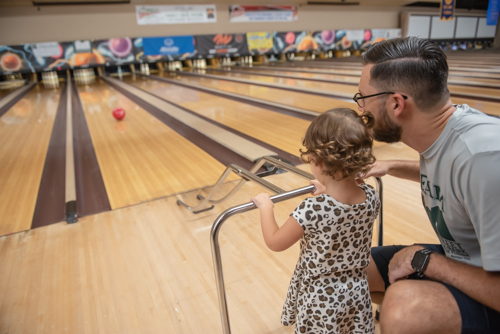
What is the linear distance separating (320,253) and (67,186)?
221 cm

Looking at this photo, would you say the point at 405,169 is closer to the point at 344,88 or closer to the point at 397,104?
the point at 397,104

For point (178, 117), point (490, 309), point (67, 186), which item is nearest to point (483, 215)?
point (490, 309)

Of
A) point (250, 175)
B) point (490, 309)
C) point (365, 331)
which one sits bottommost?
point (365, 331)

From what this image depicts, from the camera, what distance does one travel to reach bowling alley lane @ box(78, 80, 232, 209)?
240 cm

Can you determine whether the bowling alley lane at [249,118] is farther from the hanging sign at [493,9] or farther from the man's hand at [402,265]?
the hanging sign at [493,9]

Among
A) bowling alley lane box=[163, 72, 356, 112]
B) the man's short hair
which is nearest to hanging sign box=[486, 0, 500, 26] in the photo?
bowling alley lane box=[163, 72, 356, 112]

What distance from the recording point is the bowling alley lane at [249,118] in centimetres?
331

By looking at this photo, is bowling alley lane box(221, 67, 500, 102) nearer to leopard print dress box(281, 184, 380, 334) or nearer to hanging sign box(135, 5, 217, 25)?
hanging sign box(135, 5, 217, 25)

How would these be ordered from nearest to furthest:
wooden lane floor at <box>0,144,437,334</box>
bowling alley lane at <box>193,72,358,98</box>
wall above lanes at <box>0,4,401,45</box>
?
wooden lane floor at <box>0,144,437,334</box>, bowling alley lane at <box>193,72,358,98</box>, wall above lanes at <box>0,4,401,45</box>

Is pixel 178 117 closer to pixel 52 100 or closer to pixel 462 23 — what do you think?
pixel 52 100

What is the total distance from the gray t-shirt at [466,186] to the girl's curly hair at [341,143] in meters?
0.17

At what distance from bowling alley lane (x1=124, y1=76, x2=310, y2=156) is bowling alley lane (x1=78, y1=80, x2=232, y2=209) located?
0.64m

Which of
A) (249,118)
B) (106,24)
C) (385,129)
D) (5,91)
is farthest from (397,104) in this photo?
(106,24)

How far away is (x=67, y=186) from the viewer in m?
2.50
